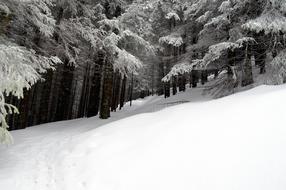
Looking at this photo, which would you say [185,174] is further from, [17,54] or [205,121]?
[17,54]

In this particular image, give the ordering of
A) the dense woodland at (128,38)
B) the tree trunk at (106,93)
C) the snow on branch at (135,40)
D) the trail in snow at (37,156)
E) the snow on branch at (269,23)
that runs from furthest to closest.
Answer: the tree trunk at (106,93)
the snow on branch at (135,40)
the dense woodland at (128,38)
the snow on branch at (269,23)
the trail in snow at (37,156)

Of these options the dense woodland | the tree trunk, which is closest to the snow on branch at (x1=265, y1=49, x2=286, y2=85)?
the dense woodland

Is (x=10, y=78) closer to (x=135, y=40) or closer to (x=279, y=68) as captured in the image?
(x=135, y=40)

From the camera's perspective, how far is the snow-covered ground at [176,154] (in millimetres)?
5043

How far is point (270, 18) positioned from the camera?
1023cm

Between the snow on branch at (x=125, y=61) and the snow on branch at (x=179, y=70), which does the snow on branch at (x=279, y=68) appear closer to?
the snow on branch at (x=179, y=70)

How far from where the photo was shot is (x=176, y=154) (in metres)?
6.07

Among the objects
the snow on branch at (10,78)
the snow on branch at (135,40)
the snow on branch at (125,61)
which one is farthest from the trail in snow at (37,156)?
the snow on branch at (135,40)

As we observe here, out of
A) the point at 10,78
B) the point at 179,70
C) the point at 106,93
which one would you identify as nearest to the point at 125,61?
the point at 106,93

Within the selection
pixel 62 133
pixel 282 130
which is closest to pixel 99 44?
pixel 62 133

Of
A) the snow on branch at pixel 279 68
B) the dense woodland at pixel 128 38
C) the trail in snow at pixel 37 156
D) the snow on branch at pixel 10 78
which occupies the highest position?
the dense woodland at pixel 128 38

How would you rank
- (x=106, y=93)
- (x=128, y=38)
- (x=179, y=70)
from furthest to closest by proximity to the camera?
(x=128, y=38) < (x=106, y=93) < (x=179, y=70)

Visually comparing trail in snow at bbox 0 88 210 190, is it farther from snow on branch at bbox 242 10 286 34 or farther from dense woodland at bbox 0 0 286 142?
snow on branch at bbox 242 10 286 34

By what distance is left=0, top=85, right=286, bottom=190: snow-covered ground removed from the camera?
5043 mm
